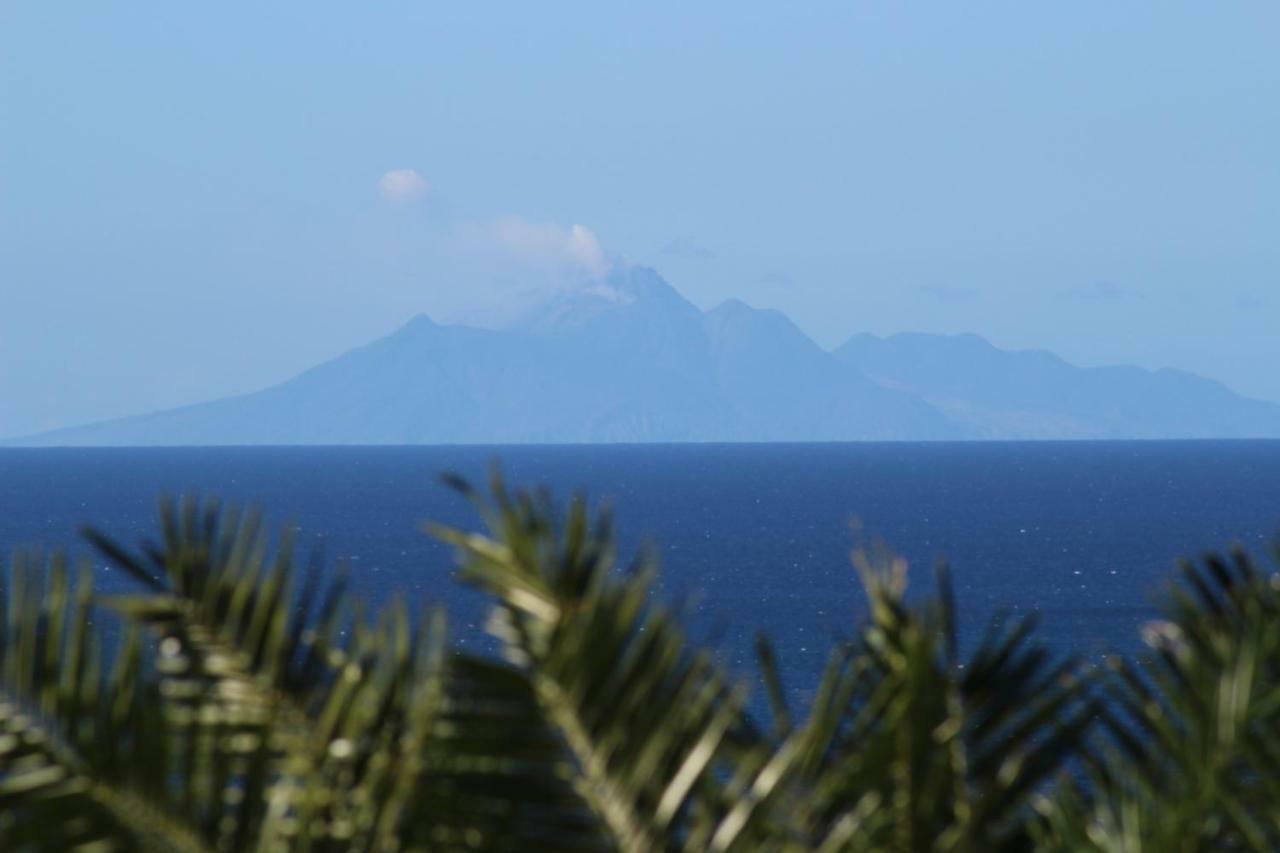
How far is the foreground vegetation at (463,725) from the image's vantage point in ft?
9.64

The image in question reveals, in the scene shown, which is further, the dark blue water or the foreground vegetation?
the dark blue water

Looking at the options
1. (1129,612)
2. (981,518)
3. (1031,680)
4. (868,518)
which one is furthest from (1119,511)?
(1031,680)

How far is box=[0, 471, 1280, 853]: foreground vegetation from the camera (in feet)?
9.64

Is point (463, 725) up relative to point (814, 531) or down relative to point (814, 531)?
up

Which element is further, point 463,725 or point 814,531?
point 814,531

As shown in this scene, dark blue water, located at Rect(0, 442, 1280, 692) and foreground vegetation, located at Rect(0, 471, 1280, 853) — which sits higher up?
foreground vegetation, located at Rect(0, 471, 1280, 853)

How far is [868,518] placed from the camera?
399 ft

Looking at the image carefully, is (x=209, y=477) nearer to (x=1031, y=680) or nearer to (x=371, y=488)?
(x=371, y=488)

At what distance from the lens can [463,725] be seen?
9.98 ft

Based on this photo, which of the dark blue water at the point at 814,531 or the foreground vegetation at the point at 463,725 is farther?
the dark blue water at the point at 814,531

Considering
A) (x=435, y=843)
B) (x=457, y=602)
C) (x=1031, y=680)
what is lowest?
(x=457, y=602)

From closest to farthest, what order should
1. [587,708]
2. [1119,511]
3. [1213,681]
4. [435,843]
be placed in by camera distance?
[587,708], [435,843], [1213,681], [1119,511]

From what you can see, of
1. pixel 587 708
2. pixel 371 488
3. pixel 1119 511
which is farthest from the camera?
pixel 371 488

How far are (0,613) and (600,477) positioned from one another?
635 feet
